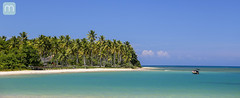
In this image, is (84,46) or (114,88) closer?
(114,88)

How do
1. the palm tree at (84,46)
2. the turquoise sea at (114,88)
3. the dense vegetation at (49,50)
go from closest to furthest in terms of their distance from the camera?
the turquoise sea at (114,88) → the dense vegetation at (49,50) → the palm tree at (84,46)

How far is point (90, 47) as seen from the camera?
363 feet

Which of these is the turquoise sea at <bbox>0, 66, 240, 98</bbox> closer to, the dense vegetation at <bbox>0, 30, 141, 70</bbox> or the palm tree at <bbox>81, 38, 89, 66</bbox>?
the dense vegetation at <bbox>0, 30, 141, 70</bbox>

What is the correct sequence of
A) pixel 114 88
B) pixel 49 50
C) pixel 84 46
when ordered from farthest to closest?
pixel 84 46
pixel 49 50
pixel 114 88

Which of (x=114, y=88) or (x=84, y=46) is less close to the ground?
(x=84, y=46)

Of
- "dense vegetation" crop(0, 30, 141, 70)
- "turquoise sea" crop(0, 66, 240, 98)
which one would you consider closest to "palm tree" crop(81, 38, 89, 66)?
"dense vegetation" crop(0, 30, 141, 70)

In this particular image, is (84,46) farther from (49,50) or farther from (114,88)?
(114,88)

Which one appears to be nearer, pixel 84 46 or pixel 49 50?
pixel 49 50

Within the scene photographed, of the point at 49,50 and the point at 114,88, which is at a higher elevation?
the point at 49,50

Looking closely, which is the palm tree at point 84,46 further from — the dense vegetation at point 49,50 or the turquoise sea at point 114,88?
the turquoise sea at point 114,88

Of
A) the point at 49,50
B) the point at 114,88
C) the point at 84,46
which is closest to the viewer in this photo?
the point at 114,88

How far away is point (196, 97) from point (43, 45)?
80131mm

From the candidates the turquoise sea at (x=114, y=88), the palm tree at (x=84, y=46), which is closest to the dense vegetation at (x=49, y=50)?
the palm tree at (x=84, y=46)

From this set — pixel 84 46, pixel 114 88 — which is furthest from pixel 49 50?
pixel 114 88
